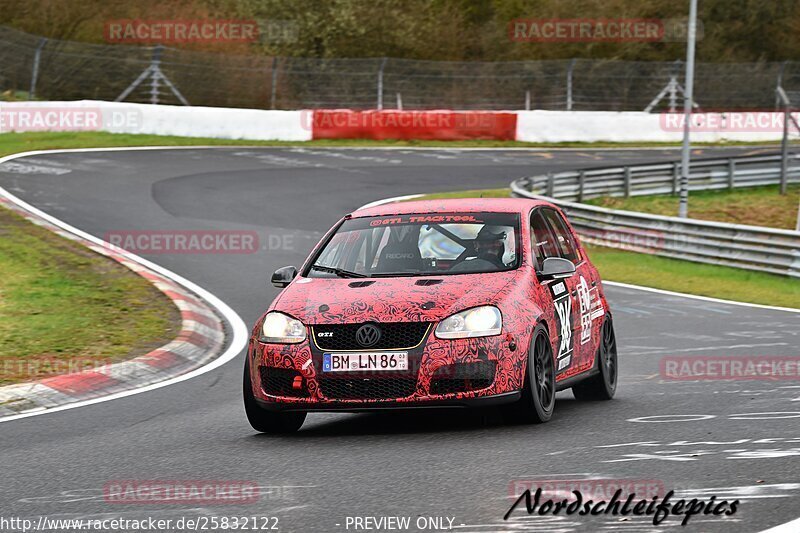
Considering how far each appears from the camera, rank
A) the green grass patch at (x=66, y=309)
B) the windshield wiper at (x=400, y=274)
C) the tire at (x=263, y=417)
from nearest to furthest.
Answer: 1. the tire at (x=263, y=417)
2. the windshield wiper at (x=400, y=274)
3. the green grass patch at (x=66, y=309)

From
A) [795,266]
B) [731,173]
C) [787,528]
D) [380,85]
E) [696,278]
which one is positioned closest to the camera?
[787,528]

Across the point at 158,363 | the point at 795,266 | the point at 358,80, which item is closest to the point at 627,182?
the point at 795,266

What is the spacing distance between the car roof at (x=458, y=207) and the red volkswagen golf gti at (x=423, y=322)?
2 centimetres

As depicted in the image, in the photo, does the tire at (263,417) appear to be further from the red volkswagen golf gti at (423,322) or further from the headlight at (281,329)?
the headlight at (281,329)

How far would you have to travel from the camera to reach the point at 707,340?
14.1 metres

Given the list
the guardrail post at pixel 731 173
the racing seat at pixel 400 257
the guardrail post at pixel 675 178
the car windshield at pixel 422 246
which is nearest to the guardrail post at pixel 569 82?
the guardrail post at pixel 731 173

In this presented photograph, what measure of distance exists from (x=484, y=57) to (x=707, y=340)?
168 feet

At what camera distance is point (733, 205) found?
33062mm

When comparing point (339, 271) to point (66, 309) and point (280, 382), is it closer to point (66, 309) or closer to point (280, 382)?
point (280, 382)

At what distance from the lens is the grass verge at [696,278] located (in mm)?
20109

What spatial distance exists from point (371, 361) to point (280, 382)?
631 millimetres

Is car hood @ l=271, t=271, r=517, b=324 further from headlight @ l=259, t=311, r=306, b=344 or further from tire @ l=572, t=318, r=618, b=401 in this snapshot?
tire @ l=572, t=318, r=618, b=401

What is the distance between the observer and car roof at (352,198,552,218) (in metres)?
9.48

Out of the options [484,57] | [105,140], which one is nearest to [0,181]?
[105,140]
